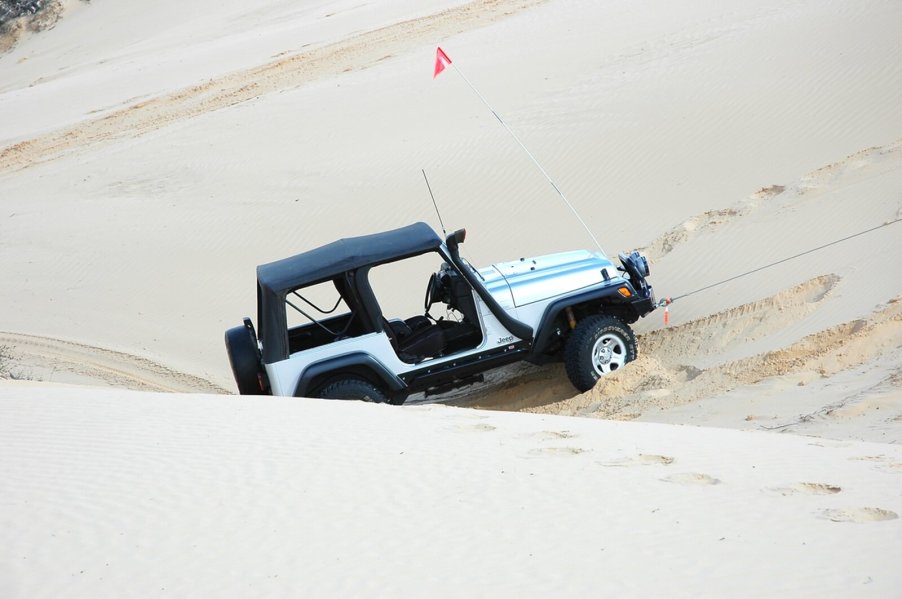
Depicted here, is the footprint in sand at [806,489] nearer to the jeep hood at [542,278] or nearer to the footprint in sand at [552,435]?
the footprint in sand at [552,435]

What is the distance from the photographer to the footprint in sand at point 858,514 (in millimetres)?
4195

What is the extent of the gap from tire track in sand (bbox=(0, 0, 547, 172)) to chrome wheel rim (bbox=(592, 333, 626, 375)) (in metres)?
13.0

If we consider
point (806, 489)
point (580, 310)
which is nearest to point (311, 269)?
point (580, 310)

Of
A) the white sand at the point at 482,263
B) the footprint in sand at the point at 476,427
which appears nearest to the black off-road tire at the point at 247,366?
the white sand at the point at 482,263

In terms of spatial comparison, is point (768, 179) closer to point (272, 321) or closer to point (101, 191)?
point (272, 321)

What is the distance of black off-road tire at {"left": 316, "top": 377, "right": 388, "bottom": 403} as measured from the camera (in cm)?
744

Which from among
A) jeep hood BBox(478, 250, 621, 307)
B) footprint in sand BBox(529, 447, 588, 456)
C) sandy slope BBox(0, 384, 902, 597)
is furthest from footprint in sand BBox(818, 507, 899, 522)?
jeep hood BBox(478, 250, 621, 307)

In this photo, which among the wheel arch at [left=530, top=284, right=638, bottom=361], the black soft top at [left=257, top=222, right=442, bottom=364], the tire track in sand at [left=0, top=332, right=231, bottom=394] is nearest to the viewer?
the black soft top at [left=257, top=222, right=442, bottom=364]

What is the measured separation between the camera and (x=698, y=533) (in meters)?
4.13

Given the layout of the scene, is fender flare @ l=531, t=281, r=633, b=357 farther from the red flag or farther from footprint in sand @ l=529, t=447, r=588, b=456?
the red flag

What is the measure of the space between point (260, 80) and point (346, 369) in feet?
47.6

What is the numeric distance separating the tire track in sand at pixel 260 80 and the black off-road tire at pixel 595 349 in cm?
1297

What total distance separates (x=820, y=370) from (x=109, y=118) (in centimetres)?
1740

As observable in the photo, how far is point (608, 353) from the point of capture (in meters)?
7.96
